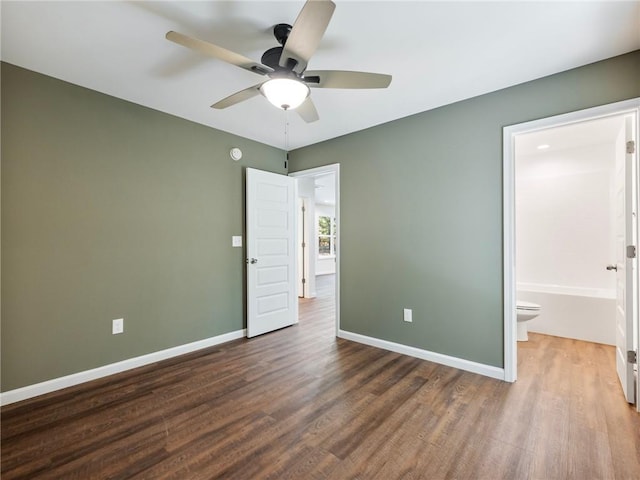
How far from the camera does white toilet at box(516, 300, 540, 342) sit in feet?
11.0

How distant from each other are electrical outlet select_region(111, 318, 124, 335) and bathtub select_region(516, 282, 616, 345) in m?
4.68

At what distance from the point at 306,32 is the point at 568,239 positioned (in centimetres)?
448

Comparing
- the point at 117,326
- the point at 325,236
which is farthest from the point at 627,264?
the point at 325,236

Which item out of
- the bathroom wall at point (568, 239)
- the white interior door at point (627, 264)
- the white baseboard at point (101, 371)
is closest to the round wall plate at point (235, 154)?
the white baseboard at point (101, 371)

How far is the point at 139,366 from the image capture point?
2.84 m

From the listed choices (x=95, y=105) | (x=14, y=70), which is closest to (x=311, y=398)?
(x=95, y=105)

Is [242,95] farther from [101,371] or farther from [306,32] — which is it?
[101,371]

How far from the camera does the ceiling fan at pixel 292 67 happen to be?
144 cm

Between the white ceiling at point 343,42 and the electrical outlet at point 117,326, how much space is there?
6.74 ft

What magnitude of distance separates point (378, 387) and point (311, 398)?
1.88ft

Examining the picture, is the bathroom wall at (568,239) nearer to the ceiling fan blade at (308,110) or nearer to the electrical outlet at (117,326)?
the ceiling fan blade at (308,110)

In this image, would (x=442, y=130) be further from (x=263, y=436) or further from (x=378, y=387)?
(x=263, y=436)

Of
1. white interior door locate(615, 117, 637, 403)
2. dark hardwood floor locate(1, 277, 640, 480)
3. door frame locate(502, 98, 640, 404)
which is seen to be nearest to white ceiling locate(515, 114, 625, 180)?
door frame locate(502, 98, 640, 404)

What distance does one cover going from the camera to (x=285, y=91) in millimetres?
1796
